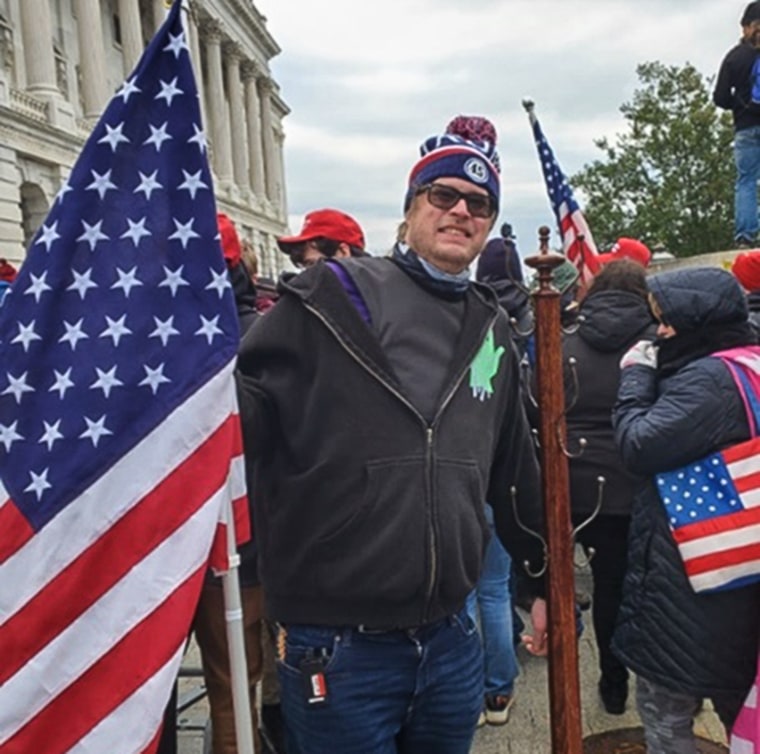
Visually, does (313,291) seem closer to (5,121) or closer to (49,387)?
(49,387)

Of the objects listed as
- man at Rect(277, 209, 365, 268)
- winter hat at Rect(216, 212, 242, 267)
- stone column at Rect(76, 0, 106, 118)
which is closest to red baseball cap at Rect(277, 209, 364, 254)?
man at Rect(277, 209, 365, 268)

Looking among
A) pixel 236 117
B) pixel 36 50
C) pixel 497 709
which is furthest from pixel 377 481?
pixel 236 117

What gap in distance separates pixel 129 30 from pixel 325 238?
32.8m

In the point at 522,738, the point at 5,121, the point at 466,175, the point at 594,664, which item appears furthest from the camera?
the point at 5,121

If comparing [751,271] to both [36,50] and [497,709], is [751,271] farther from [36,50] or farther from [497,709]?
[36,50]

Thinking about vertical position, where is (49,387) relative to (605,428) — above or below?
above

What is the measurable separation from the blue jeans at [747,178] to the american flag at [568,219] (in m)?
4.06

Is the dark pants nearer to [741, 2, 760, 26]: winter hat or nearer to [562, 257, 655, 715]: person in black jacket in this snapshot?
[562, 257, 655, 715]: person in black jacket

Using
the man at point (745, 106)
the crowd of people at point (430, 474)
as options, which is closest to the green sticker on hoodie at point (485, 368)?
the crowd of people at point (430, 474)

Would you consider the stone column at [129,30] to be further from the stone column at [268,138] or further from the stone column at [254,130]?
the stone column at [268,138]

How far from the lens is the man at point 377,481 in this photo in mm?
1958

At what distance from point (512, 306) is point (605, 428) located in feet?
2.57

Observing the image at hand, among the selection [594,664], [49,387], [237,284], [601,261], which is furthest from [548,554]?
[601,261]

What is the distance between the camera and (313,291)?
2023 mm
